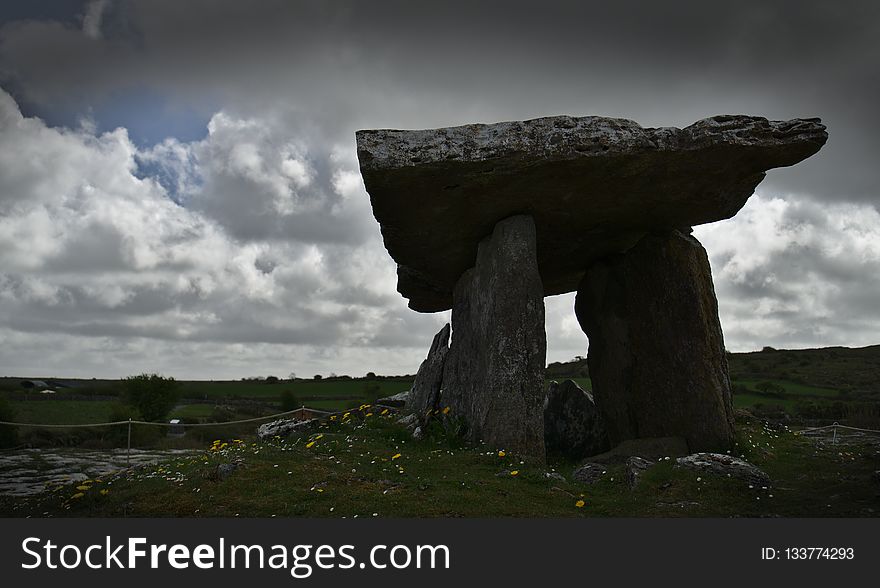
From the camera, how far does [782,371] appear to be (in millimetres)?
39188

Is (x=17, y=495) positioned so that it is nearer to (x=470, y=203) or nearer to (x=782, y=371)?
(x=470, y=203)

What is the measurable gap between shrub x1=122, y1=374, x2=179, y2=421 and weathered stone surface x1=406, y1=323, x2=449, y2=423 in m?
17.8

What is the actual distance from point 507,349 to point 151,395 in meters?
24.1

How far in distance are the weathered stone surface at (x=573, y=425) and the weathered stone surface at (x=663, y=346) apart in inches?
18.2

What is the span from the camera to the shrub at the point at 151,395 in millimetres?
31000

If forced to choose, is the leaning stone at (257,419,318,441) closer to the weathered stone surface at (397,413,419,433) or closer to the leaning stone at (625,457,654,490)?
the weathered stone surface at (397,413,419,433)

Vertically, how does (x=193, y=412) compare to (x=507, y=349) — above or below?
below

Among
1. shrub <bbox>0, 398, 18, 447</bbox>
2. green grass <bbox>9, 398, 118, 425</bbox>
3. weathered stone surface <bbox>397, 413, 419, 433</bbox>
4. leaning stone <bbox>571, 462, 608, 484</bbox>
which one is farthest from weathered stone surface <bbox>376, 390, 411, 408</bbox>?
green grass <bbox>9, 398, 118, 425</bbox>

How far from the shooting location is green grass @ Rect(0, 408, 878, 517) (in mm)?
8648

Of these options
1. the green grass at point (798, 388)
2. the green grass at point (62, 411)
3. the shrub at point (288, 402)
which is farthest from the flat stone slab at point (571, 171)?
the green grass at point (798, 388)

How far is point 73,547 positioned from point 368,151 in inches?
309

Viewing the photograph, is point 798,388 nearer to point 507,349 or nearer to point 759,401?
point 759,401

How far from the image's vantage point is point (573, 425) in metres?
17.3

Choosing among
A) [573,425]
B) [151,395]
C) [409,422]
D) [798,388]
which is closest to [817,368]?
[798,388]
